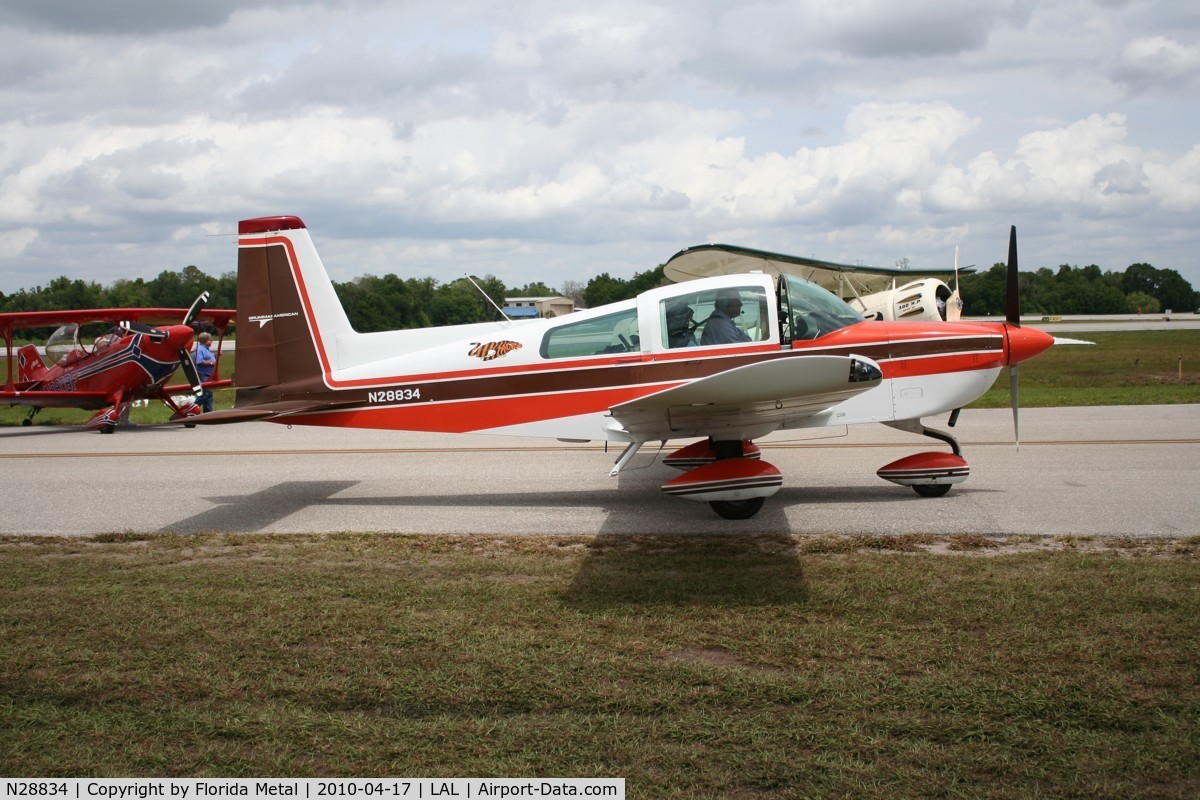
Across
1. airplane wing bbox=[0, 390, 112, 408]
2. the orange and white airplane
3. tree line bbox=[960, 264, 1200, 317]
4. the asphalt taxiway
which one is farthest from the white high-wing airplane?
tree line bbox=[960, 264, 1200, 317]

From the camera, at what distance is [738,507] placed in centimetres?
834

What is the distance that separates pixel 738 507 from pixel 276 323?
498cm

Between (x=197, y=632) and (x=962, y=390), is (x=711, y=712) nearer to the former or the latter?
(x=197, y=632)

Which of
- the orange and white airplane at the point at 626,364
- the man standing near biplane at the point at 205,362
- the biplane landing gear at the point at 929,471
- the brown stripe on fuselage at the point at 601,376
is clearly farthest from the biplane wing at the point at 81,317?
the biplane landing gear at the point at 929,471

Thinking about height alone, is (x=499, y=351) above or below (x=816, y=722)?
above

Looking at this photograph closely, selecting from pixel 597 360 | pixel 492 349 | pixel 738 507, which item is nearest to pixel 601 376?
pixel 597 360

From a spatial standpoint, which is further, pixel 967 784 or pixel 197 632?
pixel 197 632

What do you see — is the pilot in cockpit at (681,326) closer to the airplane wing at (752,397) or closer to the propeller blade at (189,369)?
the airplane wing at (752,397)

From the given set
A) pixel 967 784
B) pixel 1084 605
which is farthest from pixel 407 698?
pixel 1084 605

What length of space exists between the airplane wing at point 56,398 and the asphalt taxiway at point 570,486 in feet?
7.45

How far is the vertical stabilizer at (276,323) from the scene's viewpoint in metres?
9.39

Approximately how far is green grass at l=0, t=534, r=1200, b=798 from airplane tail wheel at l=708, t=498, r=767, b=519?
3.79ft

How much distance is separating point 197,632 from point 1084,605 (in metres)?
5.24

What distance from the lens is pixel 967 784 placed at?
3.52 metres
